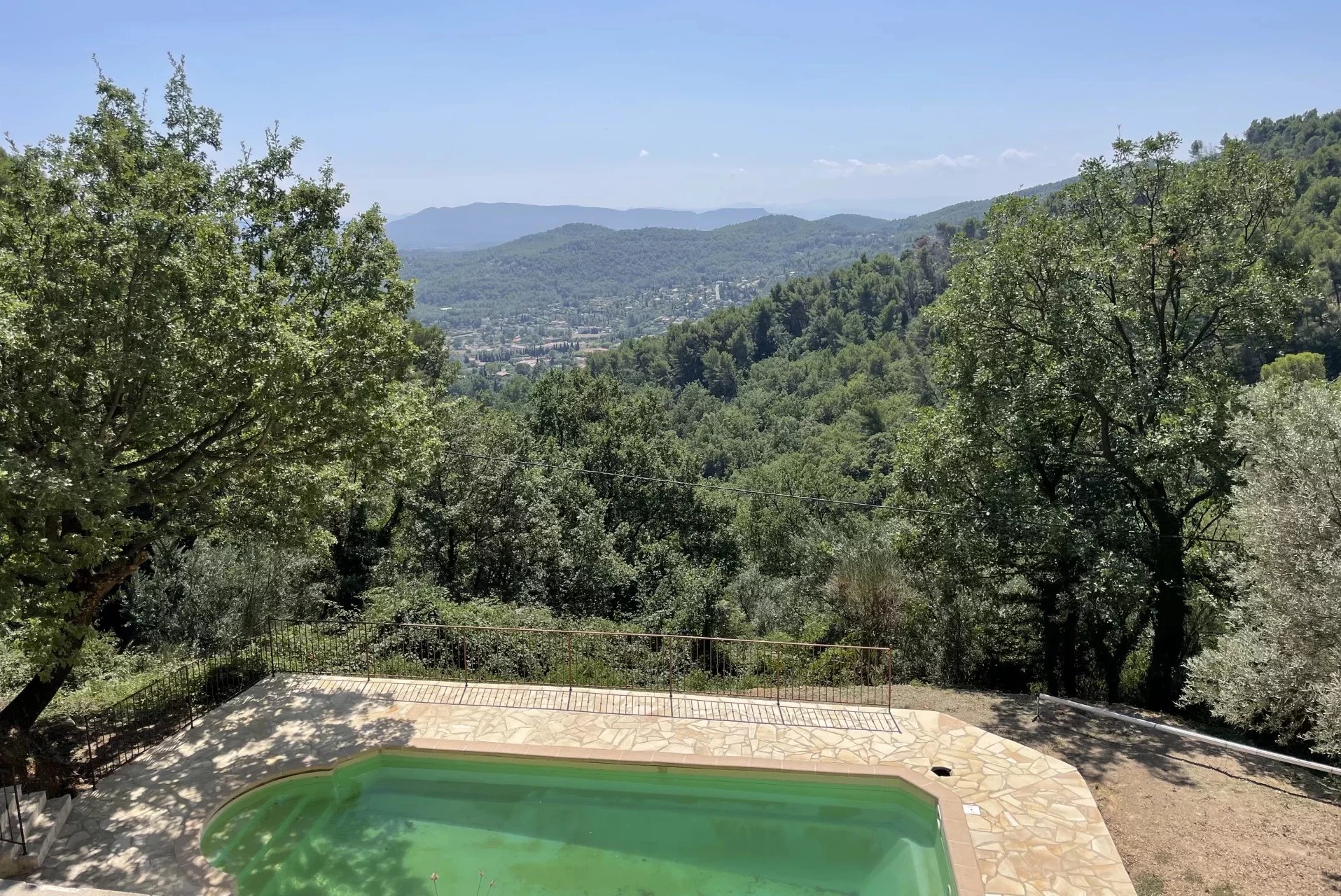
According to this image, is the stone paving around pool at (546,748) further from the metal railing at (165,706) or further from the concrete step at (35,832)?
the metal railing at (165,706)

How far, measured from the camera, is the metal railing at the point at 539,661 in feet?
45.1

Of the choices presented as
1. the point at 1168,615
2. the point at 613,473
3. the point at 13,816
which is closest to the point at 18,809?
the point at 13,816

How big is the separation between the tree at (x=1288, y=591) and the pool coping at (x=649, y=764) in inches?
150

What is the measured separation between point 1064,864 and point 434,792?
314 inches

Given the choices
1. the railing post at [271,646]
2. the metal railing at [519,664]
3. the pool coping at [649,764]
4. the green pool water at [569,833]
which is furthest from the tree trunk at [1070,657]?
the railing post at [271,646]

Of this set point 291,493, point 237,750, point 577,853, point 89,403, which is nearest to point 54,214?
point 89,403

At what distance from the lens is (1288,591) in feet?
31.2

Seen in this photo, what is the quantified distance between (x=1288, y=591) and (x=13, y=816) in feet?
48.1

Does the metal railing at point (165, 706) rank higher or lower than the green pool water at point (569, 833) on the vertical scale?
higher

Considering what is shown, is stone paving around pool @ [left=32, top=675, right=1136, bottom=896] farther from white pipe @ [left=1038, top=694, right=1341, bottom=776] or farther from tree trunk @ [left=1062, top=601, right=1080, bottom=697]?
tree trunk @ [left=1062, top=601, right=1080, bottom=697]

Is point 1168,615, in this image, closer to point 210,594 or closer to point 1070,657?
point 1070,657

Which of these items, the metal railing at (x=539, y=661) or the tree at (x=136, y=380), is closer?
the tree at (x=136, y=380)

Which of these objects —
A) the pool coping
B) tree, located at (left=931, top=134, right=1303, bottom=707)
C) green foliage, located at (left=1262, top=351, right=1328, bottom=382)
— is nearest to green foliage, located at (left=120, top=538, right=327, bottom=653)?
the pool coping

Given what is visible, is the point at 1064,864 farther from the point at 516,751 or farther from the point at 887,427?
the point at 887,427
